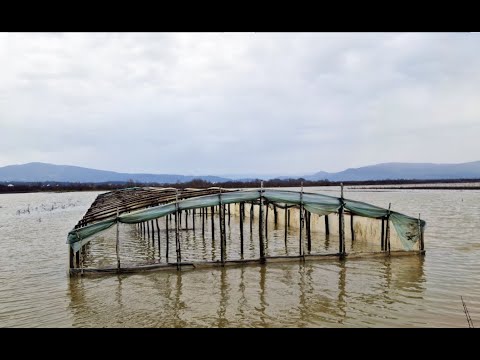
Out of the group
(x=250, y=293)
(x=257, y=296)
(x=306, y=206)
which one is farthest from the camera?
(x=306, y=206)

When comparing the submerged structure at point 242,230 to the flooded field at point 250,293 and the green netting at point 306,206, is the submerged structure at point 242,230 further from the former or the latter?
the flooded field at point 250,293

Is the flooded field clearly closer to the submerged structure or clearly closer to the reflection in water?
the reflection in water

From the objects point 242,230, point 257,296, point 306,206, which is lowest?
point 257,296

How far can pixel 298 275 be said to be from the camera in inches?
490

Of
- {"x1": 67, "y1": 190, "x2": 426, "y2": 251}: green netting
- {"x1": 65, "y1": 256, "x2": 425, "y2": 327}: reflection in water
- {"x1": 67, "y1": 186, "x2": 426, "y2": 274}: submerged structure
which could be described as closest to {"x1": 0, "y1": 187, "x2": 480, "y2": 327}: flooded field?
{"x1": 65, "y1": 256, "x2": 425, "y2": 327}: reflection in water

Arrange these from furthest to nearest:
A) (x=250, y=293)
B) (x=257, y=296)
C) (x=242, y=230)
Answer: (x=242, y=230)
(x=250, y=293)
(x=257, y=296)

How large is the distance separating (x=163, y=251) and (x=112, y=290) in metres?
6.49

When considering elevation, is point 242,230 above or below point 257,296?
above

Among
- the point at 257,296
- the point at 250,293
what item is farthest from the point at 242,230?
the point at 257,296

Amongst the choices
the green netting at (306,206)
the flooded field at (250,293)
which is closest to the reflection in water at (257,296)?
the flooded field at (250,293)

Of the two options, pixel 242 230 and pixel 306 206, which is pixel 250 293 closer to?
pixel 306 206
